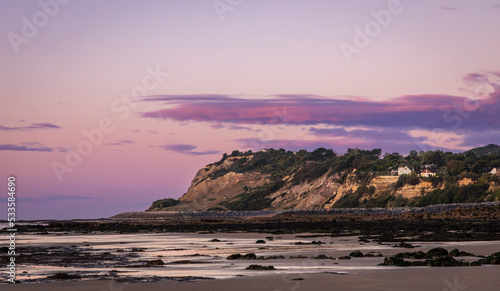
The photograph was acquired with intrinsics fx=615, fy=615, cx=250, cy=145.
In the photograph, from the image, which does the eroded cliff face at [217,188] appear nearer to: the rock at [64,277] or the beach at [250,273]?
the beach at [250,273]

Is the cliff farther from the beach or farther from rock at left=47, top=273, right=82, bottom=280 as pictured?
rock at left=47, top=273, right=82, bottom=280

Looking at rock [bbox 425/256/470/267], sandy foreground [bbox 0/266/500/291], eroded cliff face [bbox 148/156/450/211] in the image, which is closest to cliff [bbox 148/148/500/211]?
eroded cliff face [bbox 148/156/450/211]

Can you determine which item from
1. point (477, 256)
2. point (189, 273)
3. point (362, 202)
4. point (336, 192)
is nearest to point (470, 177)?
point (362, 202)

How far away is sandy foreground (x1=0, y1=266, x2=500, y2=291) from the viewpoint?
581 inches

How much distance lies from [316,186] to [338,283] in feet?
400

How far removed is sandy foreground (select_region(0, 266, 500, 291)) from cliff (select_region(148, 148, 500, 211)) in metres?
76.4

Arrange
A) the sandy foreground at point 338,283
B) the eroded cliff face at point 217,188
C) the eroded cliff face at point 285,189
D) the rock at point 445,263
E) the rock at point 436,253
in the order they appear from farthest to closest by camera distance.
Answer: the eroded cliff face at point 217,188 → the eroded cliff face at point 285,189 → the rock at point 436,253 → the rock at point 445,263 → the sandy foreground at point 338,283

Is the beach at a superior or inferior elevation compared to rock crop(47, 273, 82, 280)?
inferior

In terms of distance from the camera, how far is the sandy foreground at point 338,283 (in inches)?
581

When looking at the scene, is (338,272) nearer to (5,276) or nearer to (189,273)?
(189,273)

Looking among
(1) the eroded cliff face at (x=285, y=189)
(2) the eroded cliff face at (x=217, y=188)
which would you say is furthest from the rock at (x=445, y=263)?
(2) the eroded cliff face at (x=217, y=188)

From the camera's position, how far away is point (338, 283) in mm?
15609

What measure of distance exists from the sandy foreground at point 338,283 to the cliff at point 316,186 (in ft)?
251

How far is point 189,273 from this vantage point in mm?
18484
